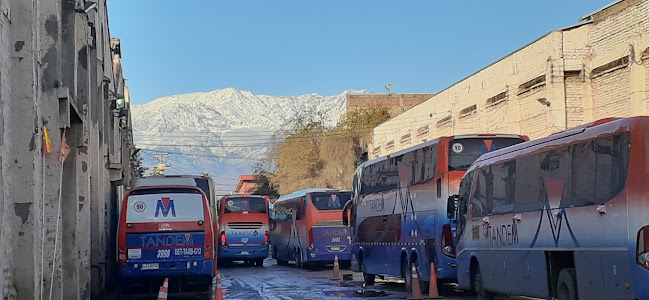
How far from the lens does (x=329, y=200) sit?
32.5 m

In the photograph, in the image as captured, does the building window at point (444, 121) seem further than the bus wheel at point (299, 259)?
Yes

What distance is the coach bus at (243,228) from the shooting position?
36031mm

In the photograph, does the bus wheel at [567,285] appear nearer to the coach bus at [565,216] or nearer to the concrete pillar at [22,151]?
the coach bus at [565,216]

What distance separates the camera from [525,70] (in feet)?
107

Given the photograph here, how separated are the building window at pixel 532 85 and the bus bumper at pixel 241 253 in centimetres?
1244

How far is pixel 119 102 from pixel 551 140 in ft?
60.4

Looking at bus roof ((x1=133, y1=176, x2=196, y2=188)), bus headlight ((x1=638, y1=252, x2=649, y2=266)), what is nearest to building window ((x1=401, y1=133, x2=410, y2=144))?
bus roof ((x1=133, y1=176, x2=196, y2=188))

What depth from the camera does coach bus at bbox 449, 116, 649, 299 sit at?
32.1 feet

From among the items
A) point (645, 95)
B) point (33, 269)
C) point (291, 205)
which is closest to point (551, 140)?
point (33, 269)

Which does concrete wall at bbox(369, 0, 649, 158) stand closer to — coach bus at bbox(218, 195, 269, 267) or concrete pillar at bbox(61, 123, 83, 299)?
coach bus at bbox(218, 195, 269, 267)

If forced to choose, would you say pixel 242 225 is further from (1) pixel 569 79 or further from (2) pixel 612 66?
(2) pixel 612 66

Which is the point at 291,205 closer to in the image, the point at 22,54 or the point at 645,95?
the point at 645,95

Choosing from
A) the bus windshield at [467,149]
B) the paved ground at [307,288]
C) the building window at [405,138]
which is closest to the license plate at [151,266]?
the paved ground at [307,288]

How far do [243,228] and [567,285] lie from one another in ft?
83.8
